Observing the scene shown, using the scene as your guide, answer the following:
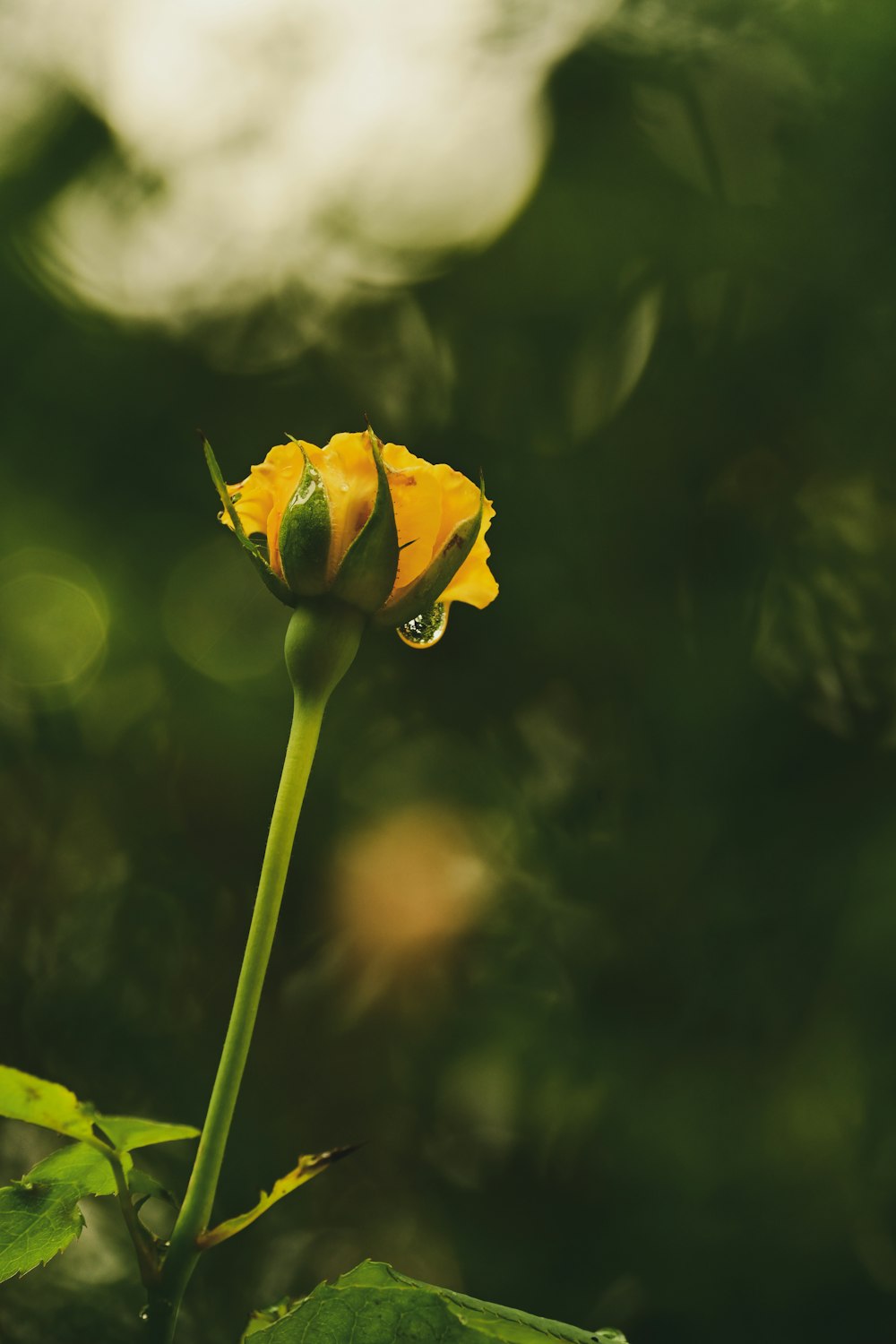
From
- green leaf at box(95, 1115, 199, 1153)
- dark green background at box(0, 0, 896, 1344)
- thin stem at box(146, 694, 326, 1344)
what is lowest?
dark green background at box(0, 0, 896, 1344)

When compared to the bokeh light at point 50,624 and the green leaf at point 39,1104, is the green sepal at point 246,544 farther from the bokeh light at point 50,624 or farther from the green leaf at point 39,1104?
the bokeh light at point 50,624

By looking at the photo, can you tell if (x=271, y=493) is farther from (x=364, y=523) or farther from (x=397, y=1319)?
(x=397, y=1319)

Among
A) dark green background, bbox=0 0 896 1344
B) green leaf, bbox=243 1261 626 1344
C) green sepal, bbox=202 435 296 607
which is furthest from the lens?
dark green background, bbox=0 0 896 1344

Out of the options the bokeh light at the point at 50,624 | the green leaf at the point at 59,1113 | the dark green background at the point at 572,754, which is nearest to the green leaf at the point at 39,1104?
the green leaf at the point at 59,1113

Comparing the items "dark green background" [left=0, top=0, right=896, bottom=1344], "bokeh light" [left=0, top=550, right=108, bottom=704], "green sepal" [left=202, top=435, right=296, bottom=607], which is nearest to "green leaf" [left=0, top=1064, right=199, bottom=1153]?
"green sepal" [left=202, top=435, right=296, bottom=607]

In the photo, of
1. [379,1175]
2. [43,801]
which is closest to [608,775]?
[379,1175]

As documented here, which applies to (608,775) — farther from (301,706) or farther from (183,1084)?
(301,706)

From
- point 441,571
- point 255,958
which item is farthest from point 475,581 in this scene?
point 255,958

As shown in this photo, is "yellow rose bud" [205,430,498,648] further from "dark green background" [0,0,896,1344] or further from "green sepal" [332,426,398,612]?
"dark green background" [0,0,896,1344]
